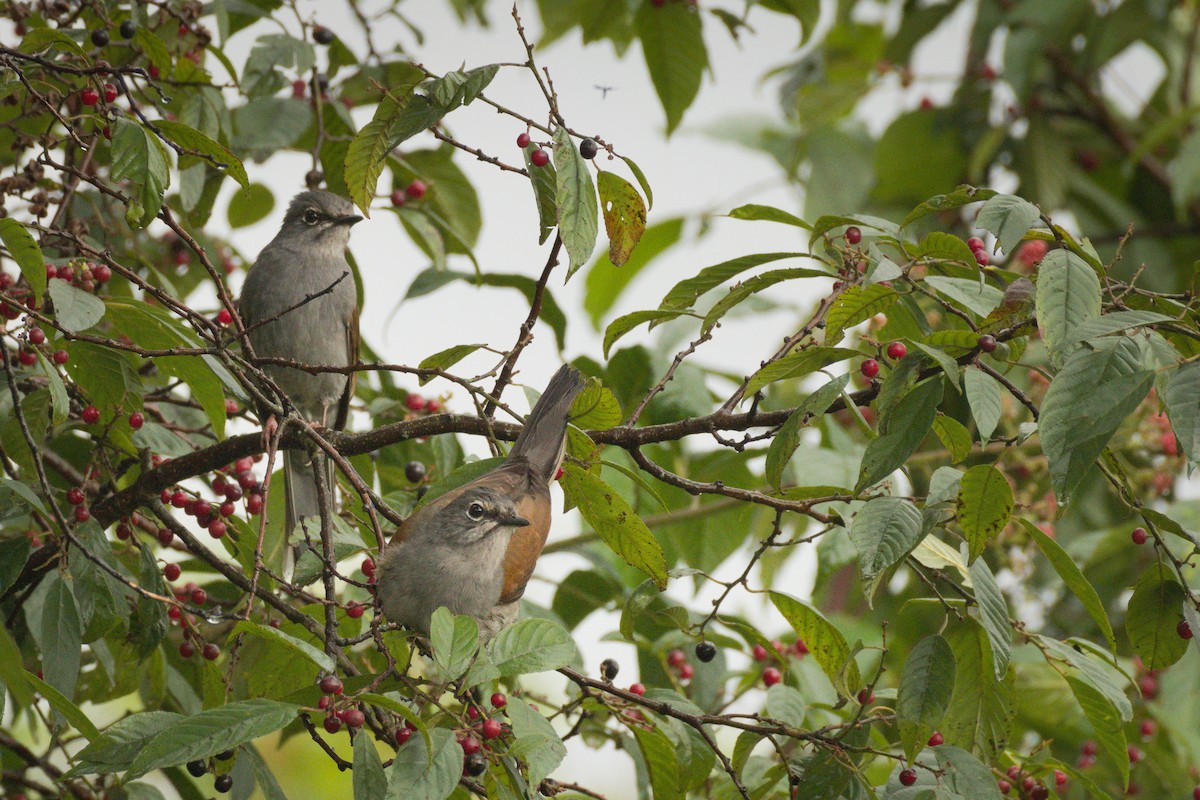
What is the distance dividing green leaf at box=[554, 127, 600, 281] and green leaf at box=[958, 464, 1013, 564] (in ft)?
3.51

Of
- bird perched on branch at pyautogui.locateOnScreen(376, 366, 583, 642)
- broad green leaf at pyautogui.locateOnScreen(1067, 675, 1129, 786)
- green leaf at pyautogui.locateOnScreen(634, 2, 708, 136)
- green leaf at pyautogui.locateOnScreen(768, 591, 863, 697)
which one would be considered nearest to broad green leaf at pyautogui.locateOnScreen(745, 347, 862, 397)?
green leaf at pyautogui.locateOnScreen(768, 591, 863, 697)

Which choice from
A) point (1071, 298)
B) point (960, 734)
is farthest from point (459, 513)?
point (1071, 298)

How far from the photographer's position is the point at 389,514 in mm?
3680

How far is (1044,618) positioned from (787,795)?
373cm

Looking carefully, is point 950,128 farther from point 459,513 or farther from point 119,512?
point 119,512

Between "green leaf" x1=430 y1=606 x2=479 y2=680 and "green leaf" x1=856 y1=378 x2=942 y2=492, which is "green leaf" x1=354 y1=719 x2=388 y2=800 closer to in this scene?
"green leaf" x1=430 y1=606 x2=479 y2=680

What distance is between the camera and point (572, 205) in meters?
2.99

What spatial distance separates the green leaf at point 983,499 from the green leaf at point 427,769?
1246mm

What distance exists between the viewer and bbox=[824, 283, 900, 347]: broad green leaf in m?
2.89

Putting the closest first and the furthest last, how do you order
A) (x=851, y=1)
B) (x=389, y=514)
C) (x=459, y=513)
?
(x=389, y=514)
(x=459, y=513)
(x=851, y=1)

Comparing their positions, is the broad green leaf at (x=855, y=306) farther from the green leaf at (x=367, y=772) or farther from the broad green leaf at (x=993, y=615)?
the green leaf at (x=367, y=772)

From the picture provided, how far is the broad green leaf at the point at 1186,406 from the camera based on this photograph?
224 centimetres

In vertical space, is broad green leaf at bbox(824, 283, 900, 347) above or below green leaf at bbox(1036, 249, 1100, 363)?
above

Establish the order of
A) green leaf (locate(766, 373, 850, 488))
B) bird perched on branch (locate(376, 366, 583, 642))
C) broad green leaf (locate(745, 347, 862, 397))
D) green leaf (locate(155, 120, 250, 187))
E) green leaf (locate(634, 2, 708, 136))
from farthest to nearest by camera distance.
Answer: green leaf (locate(634, 2, 708, 136)) → bird perched on branch (locate(376, 366, 583, 642)) → green leaf (locate(155, 120, 250, 187)) → broad green leaf (locate(745, 347, 862, 397)) → green leaf (locate(766, 373, 850, 488))
